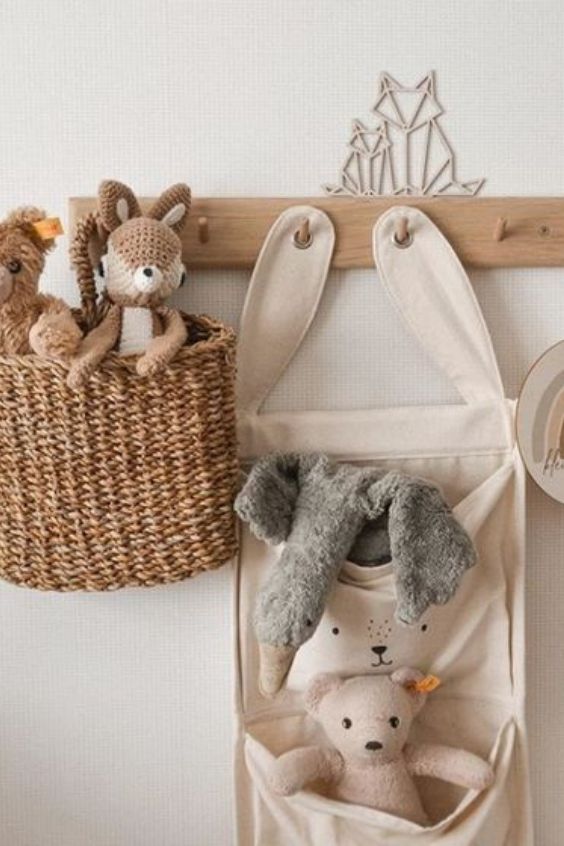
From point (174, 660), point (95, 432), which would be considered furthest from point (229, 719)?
point (95, 432)

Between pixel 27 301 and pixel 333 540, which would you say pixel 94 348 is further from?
pixel 333 540

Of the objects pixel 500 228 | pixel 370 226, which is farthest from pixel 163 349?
pixel 500 228

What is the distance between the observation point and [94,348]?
1.01 metres

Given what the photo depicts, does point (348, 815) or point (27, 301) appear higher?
point (27, 301)

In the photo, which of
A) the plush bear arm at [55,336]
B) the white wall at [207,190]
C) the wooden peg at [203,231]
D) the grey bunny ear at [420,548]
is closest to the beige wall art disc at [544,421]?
the white wall at [207,190]

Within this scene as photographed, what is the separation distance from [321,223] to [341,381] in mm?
186

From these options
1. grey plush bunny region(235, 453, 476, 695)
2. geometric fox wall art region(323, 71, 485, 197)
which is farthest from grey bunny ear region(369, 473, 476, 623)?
geometric fox wall art region(323, 71, 485, 197)

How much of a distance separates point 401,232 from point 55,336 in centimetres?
42

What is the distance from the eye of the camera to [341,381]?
1.18 m

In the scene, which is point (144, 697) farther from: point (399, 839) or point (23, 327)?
point (23, 327)

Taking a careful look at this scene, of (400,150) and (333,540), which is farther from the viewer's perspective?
(400,150)

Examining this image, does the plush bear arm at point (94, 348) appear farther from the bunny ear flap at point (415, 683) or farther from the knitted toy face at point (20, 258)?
the bunny ear flap at point (415, 683)

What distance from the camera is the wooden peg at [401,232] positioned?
3.74ft

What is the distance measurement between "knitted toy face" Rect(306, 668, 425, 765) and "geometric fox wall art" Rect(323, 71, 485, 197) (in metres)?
0.56
